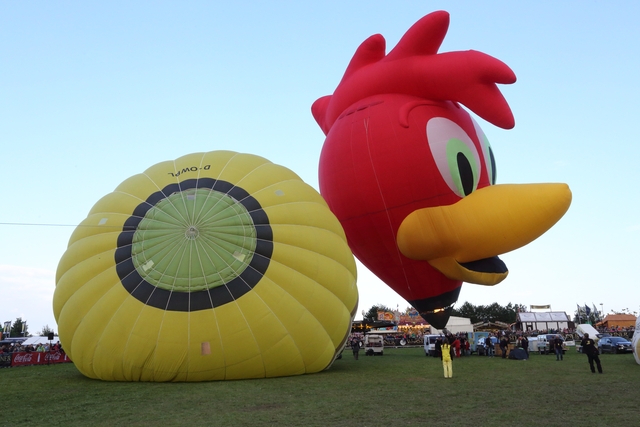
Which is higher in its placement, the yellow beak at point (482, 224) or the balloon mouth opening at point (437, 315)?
the yellow beak at point (482, 224)

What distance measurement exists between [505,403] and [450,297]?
27.8ft

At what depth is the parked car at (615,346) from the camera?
70.1ft

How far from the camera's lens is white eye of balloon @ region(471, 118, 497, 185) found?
15.8m

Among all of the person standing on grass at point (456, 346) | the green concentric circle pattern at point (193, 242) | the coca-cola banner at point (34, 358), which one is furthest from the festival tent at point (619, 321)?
the green concentric circle pattern at point (193, 242)

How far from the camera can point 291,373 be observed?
11.5 meters

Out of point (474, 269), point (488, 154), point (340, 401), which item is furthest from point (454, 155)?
point (340, 401)

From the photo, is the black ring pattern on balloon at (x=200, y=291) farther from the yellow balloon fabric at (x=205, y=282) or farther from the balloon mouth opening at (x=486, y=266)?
the balloon mouth opening at (x=486, y=266)

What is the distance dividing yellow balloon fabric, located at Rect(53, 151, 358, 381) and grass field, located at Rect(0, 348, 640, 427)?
1.60 feet

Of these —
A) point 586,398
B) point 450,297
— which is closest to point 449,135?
point 450,297

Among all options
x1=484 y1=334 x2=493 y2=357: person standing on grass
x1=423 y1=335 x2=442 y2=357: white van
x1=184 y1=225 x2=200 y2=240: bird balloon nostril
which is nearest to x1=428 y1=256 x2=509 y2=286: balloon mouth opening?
x1=423 y1=335 x2=442 y2=357: white van

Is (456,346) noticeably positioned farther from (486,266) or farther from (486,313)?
(486,313)

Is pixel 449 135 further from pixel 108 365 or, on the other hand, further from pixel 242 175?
pixel 108 365

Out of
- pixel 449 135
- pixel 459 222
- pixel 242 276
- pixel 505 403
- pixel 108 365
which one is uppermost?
pixel 449 135

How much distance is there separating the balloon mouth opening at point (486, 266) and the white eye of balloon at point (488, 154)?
2.20 meters
